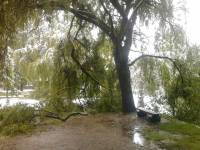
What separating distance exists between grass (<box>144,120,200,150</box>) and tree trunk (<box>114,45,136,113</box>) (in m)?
2.53

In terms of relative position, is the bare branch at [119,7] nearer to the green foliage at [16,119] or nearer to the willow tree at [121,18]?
the willow tree at [121,18]

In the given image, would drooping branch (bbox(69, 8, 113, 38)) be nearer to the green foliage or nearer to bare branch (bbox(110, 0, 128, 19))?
bare branch (bbox(110, 0, 128, 19))

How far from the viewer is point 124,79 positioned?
11438 mm

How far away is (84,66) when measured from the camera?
12.5 meters

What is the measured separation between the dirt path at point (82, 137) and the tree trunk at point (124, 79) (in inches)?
59.9

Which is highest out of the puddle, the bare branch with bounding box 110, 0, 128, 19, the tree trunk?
the bare branch with bounding box 110, 0, 128, 19

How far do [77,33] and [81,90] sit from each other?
2.08 m

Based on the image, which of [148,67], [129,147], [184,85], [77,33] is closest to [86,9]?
[77,33]

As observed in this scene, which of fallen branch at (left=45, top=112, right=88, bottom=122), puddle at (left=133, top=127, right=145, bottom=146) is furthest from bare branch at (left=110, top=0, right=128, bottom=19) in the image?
puddle at (left=133, top=127, right=145, bottom=146)

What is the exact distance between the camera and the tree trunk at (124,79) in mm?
11312

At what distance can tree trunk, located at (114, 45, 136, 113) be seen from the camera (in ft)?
37.1

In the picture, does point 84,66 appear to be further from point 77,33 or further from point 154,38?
point 154,38

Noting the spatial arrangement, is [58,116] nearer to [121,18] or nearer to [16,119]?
[16,119]

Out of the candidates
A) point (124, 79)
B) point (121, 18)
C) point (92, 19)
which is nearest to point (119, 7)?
point (121, 18)
